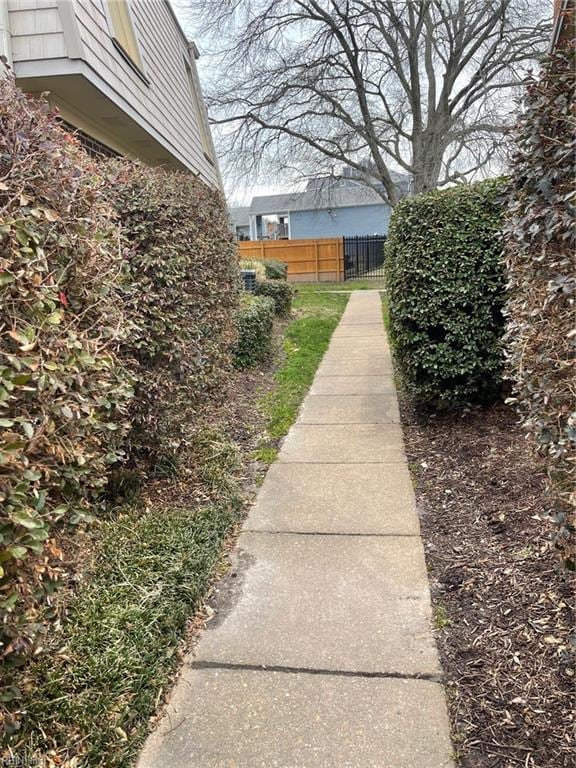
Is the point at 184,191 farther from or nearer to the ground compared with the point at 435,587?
farther from the ground

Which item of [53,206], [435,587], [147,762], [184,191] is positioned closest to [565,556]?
[435,587]

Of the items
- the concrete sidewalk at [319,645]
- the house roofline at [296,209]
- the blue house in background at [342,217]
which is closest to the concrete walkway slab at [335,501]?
the concrete sidewalk at [319,645]

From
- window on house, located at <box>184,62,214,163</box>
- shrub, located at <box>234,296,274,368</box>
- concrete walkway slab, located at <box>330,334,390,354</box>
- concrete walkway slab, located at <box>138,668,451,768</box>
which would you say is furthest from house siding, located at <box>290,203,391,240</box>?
concrete walkway slab, located at <box>138,668,451,768</box>

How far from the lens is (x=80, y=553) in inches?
91.6

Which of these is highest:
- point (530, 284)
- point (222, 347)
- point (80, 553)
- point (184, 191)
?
point (184, 191)

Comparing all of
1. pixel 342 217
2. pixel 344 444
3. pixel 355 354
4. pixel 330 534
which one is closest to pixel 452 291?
pixel 344 444

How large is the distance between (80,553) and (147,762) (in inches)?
32.7

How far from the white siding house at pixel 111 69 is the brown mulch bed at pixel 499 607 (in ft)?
16.0

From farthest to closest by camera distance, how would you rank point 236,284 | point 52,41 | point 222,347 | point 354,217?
point 354,217, point 236,284, point 222,347, point 52,41

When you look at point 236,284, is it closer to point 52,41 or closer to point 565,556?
point 52,41

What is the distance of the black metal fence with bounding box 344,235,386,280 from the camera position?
21.5 meters

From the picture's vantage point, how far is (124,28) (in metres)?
7.34

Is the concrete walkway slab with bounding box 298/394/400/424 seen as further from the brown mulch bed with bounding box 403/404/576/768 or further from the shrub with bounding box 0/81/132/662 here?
the shrub with bounding box 0/81/132/662

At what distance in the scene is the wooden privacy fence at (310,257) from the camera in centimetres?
2167
